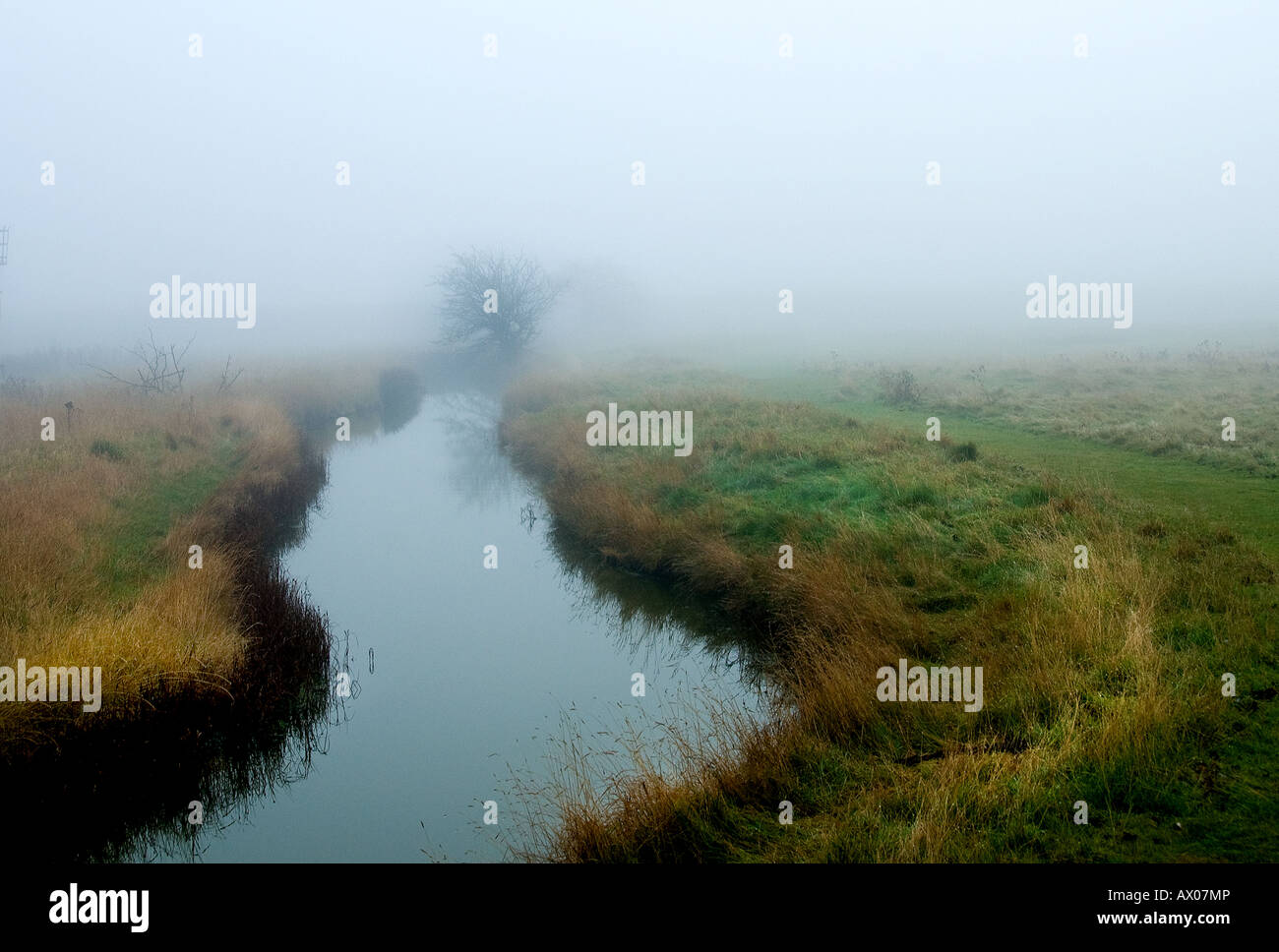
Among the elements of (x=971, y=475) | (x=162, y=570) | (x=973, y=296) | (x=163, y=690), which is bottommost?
(x=163, y=690)

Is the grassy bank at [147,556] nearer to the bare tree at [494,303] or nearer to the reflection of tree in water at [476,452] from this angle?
the reflection of tree in water at [476,452]

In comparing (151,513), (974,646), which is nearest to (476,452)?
(151,513)

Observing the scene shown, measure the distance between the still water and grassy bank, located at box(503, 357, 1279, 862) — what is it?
92 centimetres

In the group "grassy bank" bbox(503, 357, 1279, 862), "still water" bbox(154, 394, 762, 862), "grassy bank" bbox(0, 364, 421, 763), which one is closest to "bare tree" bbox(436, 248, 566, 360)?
"grassy bank" bbox(0, 364, 421, 763)

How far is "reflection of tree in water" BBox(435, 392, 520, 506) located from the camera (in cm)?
1973

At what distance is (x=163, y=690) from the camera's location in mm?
7398

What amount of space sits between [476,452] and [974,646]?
19069 millimetres

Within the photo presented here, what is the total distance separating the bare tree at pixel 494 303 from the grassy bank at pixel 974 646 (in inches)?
1149

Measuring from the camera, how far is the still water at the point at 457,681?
667cm

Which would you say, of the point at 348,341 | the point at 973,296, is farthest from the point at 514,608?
the point at 973,296

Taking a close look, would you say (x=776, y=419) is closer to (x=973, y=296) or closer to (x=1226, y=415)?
(x=1226, y=415)

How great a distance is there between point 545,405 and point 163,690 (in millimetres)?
21313

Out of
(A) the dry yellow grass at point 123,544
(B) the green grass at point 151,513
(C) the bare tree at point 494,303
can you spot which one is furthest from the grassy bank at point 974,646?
(C) the bare tree at point 494,303

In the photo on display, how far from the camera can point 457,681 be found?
9.70 meters
